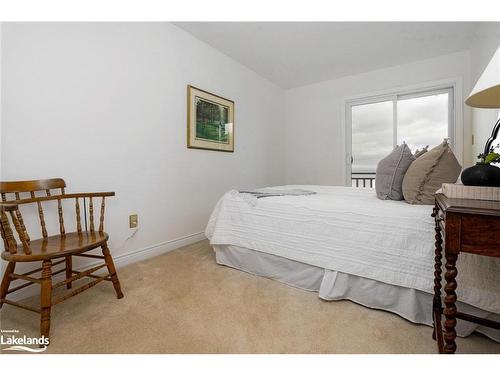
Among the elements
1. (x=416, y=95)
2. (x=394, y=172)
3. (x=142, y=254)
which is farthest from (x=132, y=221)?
(x=416, y=95)

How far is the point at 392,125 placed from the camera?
3.63 meters

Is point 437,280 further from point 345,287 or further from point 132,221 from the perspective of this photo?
point 132,221

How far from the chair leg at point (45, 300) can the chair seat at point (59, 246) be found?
0.05 m

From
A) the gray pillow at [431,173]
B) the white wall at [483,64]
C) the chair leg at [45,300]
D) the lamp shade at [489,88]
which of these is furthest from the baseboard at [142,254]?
the white wall at [483,64]

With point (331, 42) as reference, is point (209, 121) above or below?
below

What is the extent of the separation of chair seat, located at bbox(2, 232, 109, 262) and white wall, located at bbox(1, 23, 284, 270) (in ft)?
1.44

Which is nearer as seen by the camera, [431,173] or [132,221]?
[431,173]

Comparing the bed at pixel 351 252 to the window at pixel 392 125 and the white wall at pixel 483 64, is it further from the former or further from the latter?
the window at pixel 392 125

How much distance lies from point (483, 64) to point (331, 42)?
4.79 feet

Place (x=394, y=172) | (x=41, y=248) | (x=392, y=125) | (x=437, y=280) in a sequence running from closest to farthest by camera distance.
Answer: (x=437, y=280) < (x=41, y=248) < (x=394, y=172) < (x=392, y=125)

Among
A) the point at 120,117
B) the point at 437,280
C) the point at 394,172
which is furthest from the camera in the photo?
the point at 120,117

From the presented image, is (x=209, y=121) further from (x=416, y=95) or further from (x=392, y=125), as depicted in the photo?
(x=416, y=95)

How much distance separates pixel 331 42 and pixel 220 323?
3055 mm

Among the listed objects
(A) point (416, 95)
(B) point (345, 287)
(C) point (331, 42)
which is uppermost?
(C) point (331, 42)
